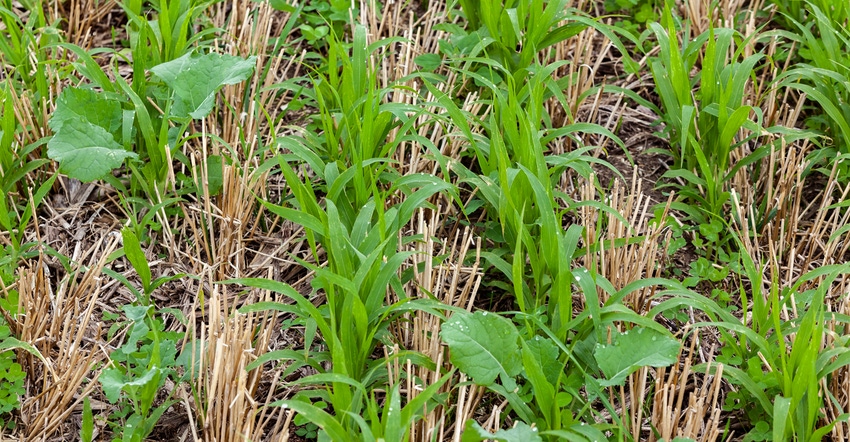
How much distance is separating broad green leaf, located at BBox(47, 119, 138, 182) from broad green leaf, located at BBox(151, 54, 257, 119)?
0.70 feet

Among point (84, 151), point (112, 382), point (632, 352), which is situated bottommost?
point (112, 382)

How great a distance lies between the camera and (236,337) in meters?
1.97

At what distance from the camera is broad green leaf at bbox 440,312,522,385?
1.89 m

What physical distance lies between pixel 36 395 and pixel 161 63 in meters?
1.03

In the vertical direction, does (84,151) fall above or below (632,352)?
above

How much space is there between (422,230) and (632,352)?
62cm

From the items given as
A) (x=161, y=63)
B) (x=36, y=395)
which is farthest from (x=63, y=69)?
(x=36, y=395)

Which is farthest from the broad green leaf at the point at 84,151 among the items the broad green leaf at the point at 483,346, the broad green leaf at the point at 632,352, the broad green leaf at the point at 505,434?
the broad green leaf at the point at 632,352

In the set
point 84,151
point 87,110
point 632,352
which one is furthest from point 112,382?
point 632,352

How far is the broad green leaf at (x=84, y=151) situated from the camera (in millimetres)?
2346

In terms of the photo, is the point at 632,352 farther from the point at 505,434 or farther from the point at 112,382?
the point at 112,382

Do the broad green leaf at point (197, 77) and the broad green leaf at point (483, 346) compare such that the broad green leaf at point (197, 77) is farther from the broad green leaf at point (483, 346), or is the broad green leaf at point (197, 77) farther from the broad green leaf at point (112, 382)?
the broad green leaf at point (483, 346)

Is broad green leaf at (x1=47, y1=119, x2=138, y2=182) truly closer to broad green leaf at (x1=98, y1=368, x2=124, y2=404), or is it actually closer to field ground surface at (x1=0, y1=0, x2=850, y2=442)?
field ground surface at (x1=0, y1=0, x2=850, y2=442)

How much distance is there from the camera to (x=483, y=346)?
191 centimetres
